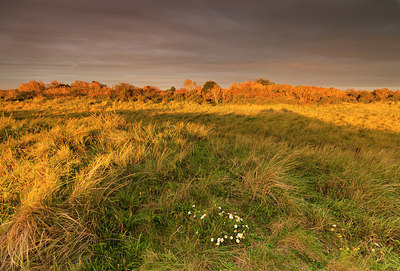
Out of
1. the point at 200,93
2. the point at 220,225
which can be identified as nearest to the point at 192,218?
the point at 220,225

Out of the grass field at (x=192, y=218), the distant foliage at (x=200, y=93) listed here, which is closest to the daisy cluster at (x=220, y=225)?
the grass field at (x=192, y=218)

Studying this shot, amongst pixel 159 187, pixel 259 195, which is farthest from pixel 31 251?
pixel 259 195

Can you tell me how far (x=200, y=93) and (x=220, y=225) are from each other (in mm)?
19316

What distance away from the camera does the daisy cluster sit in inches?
74.5

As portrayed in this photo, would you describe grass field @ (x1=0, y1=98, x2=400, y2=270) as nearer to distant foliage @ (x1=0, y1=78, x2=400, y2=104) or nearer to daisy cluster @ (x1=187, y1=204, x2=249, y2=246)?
daisy cluster @ (x1=187, y1=204, x2=249, y2=246)

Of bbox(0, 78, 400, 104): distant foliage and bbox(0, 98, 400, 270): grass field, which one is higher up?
bbox(0, 78, 400, 104): distant foliage

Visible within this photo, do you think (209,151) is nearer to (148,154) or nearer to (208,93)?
(148,154)

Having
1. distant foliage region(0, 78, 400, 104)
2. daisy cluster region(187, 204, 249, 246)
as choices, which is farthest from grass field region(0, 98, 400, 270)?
distant foliage region(0, 78, 400, 104)

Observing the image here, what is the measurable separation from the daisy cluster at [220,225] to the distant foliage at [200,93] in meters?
16.5

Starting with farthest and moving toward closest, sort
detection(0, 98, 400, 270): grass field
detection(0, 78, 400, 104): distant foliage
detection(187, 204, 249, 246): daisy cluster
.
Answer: detection(0, 78, 400, 104): distant foliage
detection(187, 204, 249, 246): daisy cluster
detection(0, 98, 400, 270): grass field

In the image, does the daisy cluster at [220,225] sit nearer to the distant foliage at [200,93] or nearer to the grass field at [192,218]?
the grass field at [192,218]

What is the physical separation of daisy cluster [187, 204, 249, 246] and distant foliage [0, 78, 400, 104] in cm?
1647

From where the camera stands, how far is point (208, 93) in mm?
20375

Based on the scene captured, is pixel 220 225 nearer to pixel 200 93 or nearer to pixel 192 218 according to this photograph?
pixel 192 218
